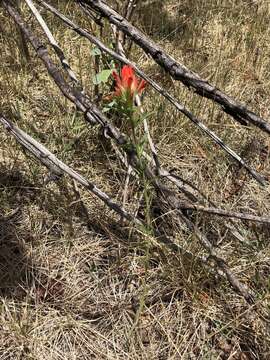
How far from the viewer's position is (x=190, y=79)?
167 cm

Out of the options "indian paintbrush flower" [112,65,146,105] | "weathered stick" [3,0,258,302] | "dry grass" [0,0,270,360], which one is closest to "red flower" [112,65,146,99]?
"indian paintbrush flower" [112,65,146,105]

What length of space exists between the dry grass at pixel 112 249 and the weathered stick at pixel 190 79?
1.47 ft

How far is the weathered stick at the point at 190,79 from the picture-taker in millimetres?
1620

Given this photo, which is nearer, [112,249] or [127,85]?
[127,85]

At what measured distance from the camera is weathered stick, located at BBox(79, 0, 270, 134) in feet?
5.31

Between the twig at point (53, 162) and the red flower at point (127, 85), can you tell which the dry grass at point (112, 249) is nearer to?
the twig at point (53, 162)

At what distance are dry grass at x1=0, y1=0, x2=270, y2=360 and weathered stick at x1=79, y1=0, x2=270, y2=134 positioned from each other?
448mm

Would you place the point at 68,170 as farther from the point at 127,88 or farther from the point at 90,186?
the point at 127,88

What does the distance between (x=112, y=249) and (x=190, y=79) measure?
69 cm

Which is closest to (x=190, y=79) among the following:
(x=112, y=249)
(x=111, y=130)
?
(x=111, y=130)

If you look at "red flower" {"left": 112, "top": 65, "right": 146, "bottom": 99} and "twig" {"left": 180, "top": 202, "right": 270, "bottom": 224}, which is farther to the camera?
"twig" {"left": 180, "top": 202, "right": 270, "bottom": 224}

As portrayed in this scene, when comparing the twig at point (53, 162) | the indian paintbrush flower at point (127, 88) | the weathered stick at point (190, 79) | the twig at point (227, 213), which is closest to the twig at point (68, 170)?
the twig at point (53, 162)

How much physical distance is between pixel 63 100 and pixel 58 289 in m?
1.03

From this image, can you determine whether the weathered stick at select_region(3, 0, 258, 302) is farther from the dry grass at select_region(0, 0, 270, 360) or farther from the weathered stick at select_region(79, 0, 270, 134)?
the weathered stick at select_region(79, 0, 270, 134)
